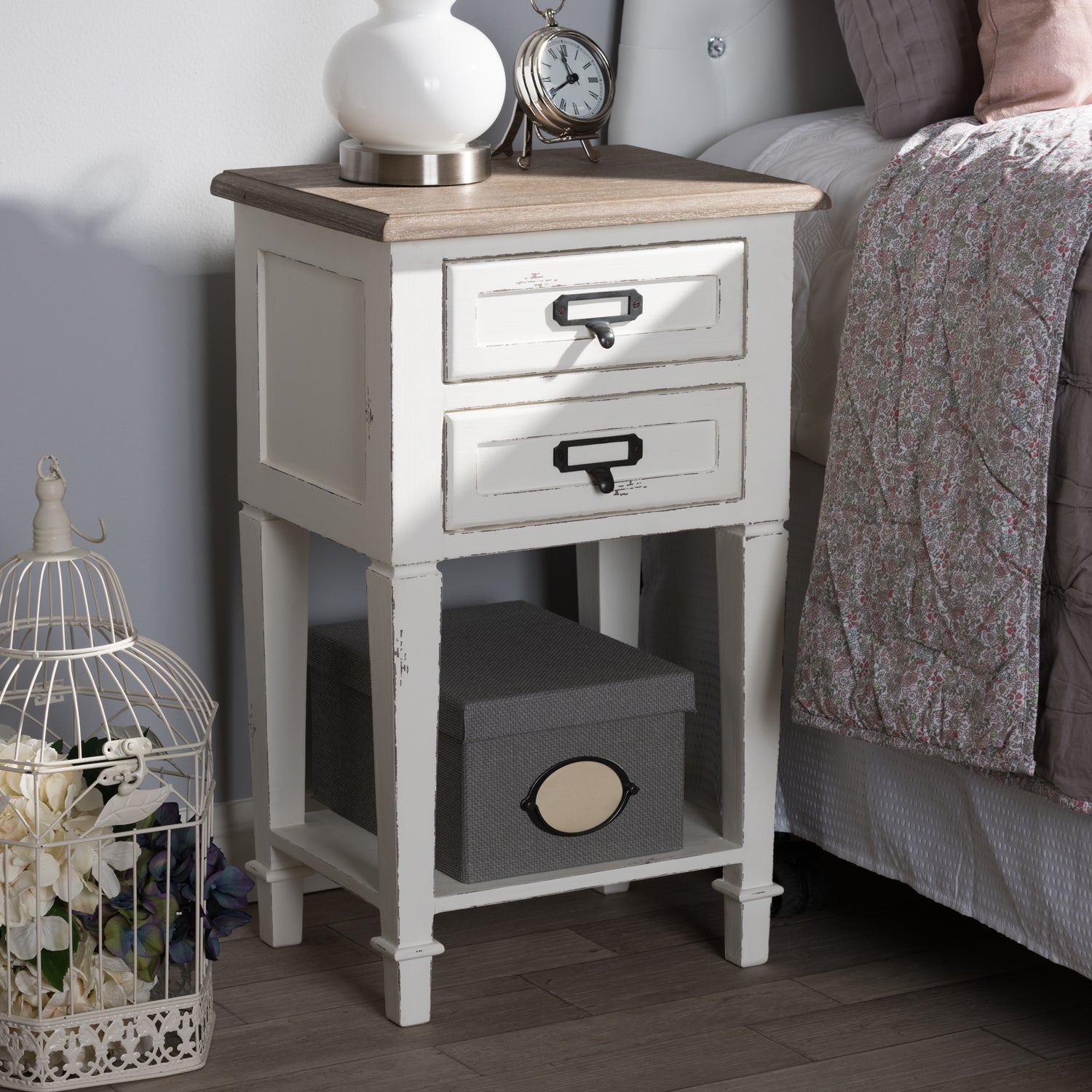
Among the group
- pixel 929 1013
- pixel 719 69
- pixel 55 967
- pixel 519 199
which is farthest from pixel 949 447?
pixel 55 967

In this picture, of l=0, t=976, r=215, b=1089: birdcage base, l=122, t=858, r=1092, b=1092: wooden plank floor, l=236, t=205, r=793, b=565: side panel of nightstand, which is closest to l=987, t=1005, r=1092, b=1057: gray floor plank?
l=122, t=858, r=1092, b=1092: wooden plank floor

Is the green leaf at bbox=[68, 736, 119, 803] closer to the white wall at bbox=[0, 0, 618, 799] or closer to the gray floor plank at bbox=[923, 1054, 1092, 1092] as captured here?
the white wall at bbox=[0, 0, 618, 799]

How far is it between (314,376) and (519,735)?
14.7 inches

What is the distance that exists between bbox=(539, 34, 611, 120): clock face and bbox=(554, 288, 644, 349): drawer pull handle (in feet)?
0.97

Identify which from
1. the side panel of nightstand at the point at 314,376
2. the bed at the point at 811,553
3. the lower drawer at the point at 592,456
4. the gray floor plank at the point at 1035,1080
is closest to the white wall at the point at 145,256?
the side panel of nightstand at the point at 314,376

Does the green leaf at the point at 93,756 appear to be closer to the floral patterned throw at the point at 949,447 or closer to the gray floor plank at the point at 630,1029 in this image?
the gray floor plank at the point at 630,1029

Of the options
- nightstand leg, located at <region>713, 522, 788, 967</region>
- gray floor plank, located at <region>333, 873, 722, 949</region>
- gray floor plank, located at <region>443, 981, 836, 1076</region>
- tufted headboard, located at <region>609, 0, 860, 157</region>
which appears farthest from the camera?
tufted headboard, located at <region>609, 0, 860, 157</region>

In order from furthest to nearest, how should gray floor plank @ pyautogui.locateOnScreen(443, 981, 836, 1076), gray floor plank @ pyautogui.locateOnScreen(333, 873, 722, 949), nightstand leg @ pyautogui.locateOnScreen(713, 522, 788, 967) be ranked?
gray floor plank @ pyautogui.locateOnScreen(333, 873, 722, 949)
nightstand leg @ pyautogui.locateOnScreen(713, 522, 788, 967)
gray floor plank @ pyautogui.locateOnScreen(443, 981, 836, 1076)

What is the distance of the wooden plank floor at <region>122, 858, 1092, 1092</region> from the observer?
1.51 metres

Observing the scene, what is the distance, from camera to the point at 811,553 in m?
1.80

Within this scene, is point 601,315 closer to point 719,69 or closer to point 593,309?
point 593,309

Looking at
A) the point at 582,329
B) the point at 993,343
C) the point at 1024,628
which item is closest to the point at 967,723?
Answer: the point at 1024,628

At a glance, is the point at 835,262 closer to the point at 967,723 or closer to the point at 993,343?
the point at 993,343

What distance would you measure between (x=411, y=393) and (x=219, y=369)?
16.8 inches
